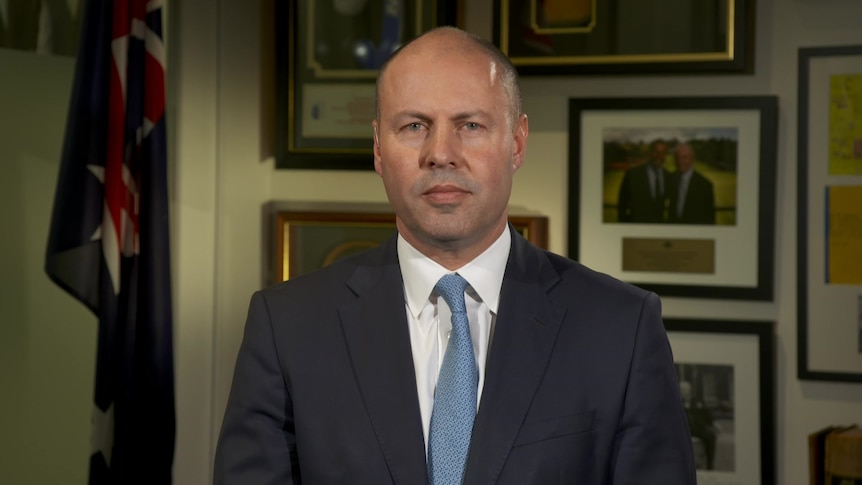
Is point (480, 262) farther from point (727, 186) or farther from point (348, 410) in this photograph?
point (727, 186)

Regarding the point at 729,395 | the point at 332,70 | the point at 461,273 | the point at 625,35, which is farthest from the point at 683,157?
the point at 461,273

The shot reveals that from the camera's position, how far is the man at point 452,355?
4.73 ft

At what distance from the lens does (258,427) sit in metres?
1.47

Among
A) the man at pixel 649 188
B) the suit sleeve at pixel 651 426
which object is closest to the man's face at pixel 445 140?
the suit sleeve at pixel 651 426

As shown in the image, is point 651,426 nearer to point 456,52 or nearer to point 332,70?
point 456,52

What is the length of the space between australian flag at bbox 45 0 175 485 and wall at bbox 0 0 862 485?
27 centimetres

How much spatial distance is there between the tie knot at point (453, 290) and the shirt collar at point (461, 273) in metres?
0.01

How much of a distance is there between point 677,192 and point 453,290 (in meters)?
1.63

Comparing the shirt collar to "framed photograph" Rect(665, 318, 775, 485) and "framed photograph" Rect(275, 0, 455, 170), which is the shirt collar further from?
"framed photograph" Rect(275, 0, 455, 170)

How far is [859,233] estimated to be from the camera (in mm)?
2873

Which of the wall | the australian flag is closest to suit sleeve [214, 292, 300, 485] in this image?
the australian flag

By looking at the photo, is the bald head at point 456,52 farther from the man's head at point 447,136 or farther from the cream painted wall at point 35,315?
the cream painted wall at point 35,315

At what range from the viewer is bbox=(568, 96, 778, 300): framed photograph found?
2.95 metres

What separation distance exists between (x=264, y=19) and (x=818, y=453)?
1.95m
